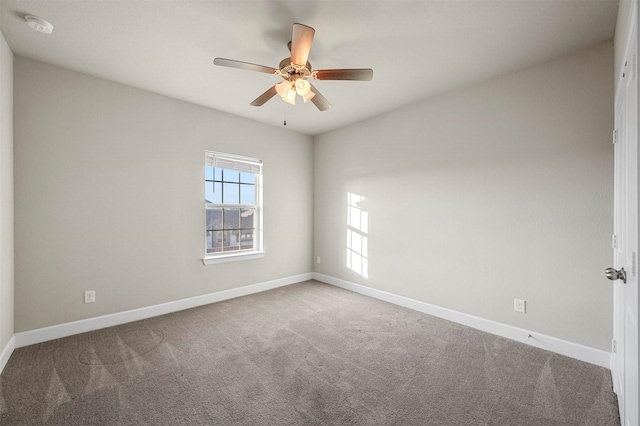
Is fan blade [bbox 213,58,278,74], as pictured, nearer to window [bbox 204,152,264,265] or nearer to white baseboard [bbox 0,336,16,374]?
window [bbox 204,152,264,265]

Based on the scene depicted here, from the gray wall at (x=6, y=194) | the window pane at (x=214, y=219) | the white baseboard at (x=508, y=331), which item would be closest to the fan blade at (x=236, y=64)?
the gray wall at (x=6, y=194)

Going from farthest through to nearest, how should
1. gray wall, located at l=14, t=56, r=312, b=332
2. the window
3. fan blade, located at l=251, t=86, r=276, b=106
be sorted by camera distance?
the window < gray wall, located at l=14, t=56, r=312, b=332 < fan blade, located at l=251, t=86, r=276, b=106

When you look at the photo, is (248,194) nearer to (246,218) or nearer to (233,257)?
(246,218)

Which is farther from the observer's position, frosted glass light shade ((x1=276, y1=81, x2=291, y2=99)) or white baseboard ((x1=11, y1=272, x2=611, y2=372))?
white baseboard ((x1=11, y1=272, x2=611, y2=372))

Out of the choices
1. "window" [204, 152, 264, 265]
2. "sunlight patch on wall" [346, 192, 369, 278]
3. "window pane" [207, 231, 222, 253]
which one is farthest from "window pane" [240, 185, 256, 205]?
"sunlight patch on wall" [346, 192, 369, 278]

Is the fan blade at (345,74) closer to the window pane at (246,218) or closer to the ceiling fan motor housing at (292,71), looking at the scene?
the ceiling fan motor housing at (292,71)

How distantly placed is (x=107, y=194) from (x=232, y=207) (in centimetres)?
152

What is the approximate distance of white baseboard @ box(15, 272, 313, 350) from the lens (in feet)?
8.58

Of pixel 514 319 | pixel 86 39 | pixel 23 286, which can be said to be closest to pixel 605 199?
pixel 514 319

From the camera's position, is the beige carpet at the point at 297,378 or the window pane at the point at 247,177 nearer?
the beige carpet at the point at 297,378

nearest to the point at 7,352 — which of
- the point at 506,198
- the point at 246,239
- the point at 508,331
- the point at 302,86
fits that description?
the point at 246,239

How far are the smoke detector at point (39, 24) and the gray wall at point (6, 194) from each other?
39 centimetres

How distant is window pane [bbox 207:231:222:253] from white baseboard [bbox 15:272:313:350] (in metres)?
0.60

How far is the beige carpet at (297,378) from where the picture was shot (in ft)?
5.71
